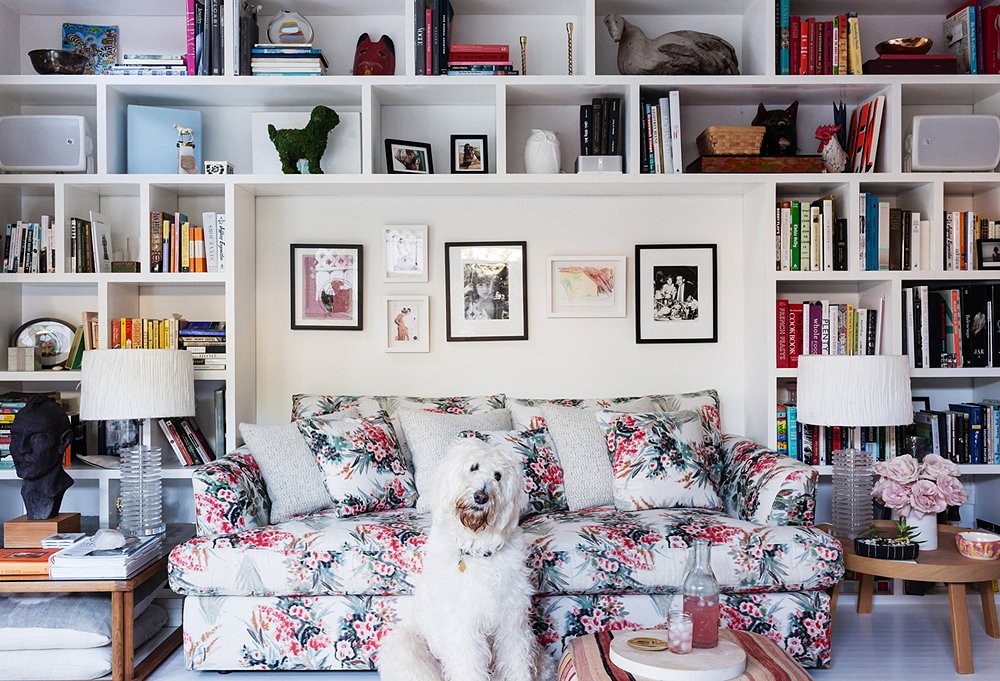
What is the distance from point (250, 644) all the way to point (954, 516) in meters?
3.07

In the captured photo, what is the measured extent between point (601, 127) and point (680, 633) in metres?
2.30

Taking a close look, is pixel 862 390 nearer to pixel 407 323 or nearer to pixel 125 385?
pixel 407 323

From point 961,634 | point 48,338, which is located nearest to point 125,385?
point 48,338

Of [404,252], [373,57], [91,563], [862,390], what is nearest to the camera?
[91,563]

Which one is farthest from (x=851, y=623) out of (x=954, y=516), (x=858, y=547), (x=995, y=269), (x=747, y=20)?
(x=747, y=20)

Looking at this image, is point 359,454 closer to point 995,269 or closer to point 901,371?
point 901,371

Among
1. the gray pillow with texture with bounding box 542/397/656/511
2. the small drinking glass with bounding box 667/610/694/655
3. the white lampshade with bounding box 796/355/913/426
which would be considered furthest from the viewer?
the gray pillow with texture with bounding box 542/397/656/511

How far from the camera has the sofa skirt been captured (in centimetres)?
285

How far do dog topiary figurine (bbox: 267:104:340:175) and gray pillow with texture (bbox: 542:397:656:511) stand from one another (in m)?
1.46

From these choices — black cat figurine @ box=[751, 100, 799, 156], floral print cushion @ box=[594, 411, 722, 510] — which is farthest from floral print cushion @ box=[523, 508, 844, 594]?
black cat figurine @ box=[751, 100, 799, 156]

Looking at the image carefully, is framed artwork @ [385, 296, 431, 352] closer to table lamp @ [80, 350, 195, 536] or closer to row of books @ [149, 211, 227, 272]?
row of books @ [149, 211, 227, 272]

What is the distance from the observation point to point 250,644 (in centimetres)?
287

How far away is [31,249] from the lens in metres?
3.65

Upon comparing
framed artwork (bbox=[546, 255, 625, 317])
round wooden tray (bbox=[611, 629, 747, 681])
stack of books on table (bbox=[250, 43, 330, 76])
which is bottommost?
round wooden tray (bbox=[611, 629, 747, 681])
